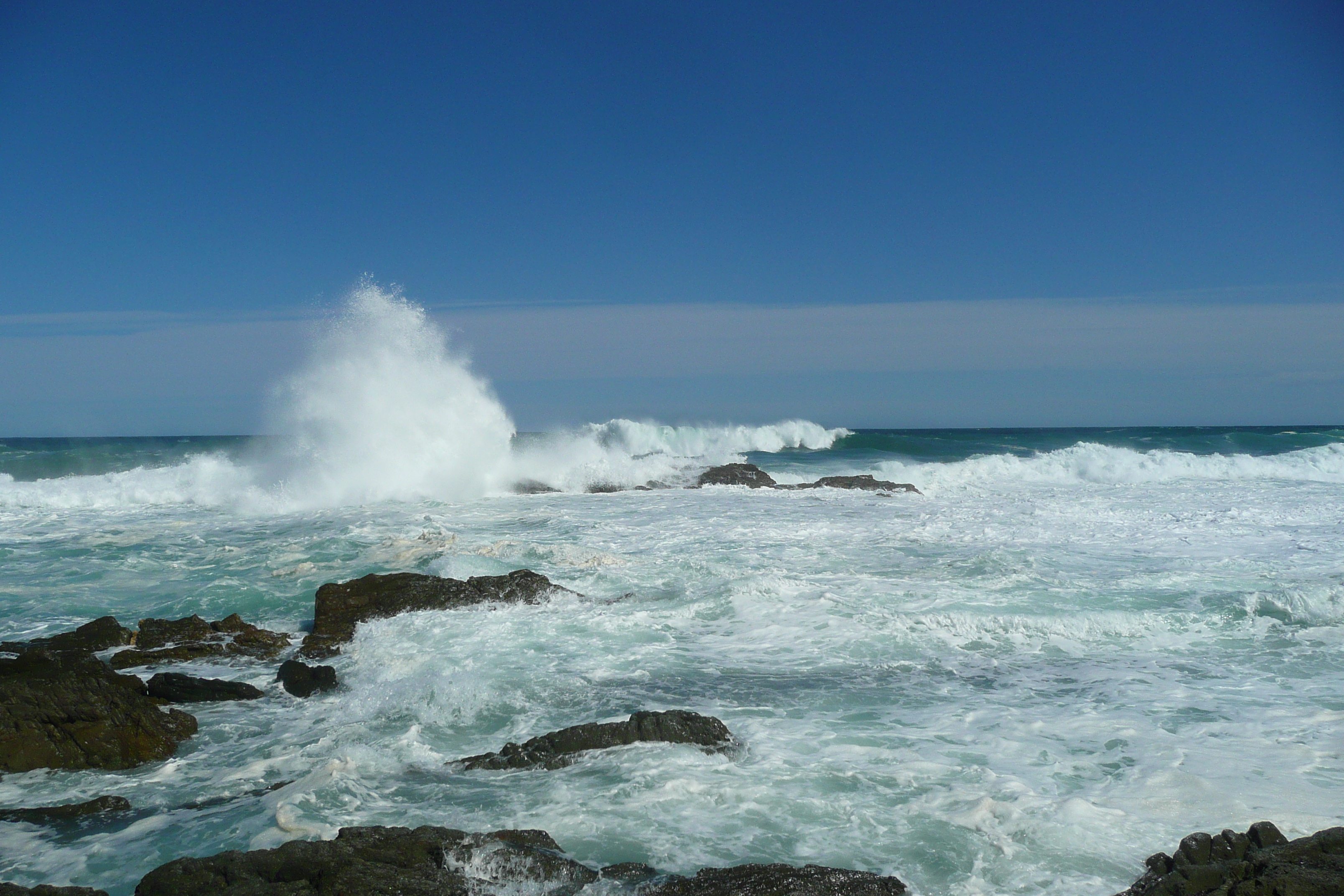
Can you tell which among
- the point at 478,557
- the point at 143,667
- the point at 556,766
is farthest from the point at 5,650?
the point at 556,766

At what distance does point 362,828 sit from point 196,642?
5.33m

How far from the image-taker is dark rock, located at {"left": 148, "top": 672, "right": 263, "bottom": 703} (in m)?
6.44

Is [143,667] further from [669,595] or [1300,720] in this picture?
[1300,720]

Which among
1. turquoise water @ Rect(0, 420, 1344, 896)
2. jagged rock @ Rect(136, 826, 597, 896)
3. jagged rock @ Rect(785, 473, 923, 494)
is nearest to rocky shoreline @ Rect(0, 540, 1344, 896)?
jagged rock @ Rect(136, 826, 597, 896)

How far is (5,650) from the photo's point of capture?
25.3 ft

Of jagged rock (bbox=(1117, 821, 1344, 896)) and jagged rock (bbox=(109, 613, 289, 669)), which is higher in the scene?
jagged rock (bbox=(1117, 821, 1344, 896))

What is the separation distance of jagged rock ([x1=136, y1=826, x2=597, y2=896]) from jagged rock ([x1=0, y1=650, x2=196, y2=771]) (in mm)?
2421

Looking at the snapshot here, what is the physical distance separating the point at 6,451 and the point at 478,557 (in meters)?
50.8

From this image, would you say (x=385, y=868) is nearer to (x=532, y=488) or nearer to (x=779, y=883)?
(x=779, y=883)

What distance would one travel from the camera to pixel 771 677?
6750mm

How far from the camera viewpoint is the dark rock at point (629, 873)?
11.8 feet

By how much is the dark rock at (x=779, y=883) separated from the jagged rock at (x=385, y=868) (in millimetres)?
453

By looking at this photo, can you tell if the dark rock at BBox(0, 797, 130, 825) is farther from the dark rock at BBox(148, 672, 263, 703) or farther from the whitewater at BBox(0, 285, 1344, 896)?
the dark rock at BBox(148, 672, 263, 703)

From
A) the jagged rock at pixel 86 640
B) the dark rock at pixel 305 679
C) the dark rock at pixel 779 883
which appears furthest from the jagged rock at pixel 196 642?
the dark rock at pixel 779 883
